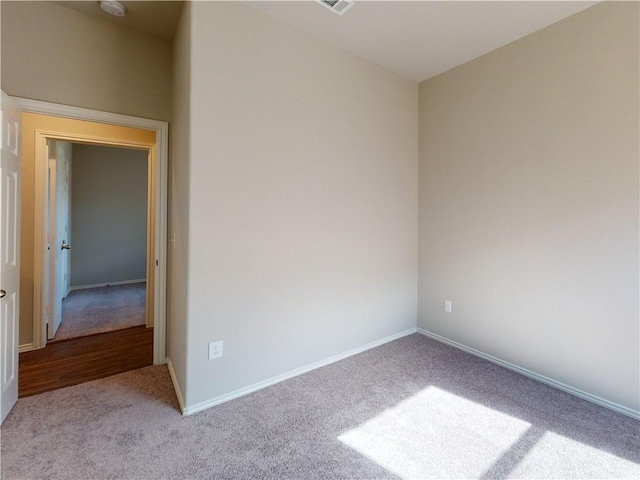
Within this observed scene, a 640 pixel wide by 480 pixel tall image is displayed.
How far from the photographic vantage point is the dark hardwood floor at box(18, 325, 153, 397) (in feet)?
7.43

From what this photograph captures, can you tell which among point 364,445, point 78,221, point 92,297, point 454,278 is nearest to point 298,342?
point 364,445

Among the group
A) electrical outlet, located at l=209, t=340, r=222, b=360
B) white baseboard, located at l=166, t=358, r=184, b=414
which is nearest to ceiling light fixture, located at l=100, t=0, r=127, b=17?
electrical outlet, located at l=209, t=340, r=222, b=360

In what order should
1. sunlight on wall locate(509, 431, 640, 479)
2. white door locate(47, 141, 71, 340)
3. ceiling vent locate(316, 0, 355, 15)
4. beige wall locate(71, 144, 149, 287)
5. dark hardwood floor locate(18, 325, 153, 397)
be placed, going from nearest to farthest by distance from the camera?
sunlight on wall locate(509, 431, 640, 479) < ceiling vent locate(316, 0, 355, 15) < dark hardwood floor locate(18, 325, 153, 397) < white door locate(47, 141, 71, 340) < beige wall locate(71, 144, 149, 287)

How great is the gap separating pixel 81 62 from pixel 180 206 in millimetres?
A: 1386

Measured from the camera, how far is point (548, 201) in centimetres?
227

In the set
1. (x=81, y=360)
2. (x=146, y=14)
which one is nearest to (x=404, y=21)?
(x=146, y=14)

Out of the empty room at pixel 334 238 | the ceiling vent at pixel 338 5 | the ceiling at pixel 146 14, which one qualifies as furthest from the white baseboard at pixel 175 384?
the ceiling vent at pixel 338 5

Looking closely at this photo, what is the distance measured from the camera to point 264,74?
212 centimetres

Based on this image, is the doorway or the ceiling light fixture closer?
the ceiling light fixture

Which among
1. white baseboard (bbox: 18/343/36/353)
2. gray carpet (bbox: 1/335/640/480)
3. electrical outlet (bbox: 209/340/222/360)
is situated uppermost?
electrical outlet (bbox: 209/340/222/360)

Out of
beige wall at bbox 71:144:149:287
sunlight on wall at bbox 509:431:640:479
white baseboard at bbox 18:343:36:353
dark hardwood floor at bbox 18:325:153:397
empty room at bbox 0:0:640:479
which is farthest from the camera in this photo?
beige wall at bbox 71:144:149:287

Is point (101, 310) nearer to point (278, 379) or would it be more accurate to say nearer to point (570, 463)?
point (278, 379)

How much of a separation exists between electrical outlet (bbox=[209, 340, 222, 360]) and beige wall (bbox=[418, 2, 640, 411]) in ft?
7.32

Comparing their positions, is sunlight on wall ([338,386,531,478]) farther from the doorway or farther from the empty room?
the doorway
